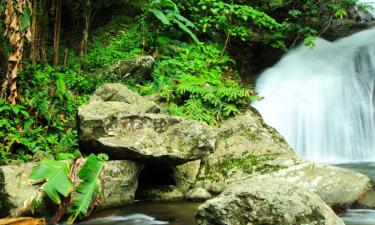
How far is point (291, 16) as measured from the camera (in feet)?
45.2

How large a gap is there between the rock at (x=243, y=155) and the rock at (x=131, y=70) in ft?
8.31

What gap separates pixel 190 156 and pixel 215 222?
2.14 metres

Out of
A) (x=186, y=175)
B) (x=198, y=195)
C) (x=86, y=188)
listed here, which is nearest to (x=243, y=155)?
(x=186, y=175)

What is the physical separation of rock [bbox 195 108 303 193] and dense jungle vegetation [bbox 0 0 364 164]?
51 centimetres

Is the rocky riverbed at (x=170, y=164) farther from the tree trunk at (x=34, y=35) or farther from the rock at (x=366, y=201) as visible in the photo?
the tree trunk at (x=34, y=35)

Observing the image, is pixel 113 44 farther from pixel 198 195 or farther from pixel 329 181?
pixel 329 181

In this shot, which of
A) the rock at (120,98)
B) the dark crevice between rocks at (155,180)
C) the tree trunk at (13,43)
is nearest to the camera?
the dark crevice between rocks at (155,180)

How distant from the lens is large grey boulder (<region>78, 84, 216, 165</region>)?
6289 millimetres

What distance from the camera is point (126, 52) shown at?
11359mm

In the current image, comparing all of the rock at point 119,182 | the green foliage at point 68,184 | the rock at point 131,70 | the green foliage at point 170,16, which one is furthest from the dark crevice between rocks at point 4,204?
the rock at point 131,70

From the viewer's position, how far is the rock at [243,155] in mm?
6879

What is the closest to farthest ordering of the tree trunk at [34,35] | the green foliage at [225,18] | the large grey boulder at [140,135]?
the large grey boulder at [140,135] → the tree trunk at [34,35] → the green foliage at [225,18]

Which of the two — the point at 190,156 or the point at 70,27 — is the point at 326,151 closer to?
the point at 190,156

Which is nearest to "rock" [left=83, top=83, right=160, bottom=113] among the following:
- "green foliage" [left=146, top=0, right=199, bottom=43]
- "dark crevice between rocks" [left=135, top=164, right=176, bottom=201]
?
"dark crevice between rocks" [left=135, top=164, right=176, bottom=201]
